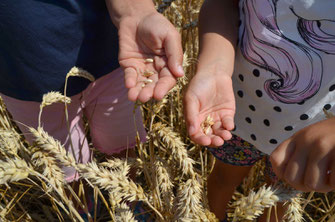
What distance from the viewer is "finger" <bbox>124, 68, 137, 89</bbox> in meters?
0.75

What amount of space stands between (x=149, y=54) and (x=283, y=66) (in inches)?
14.7

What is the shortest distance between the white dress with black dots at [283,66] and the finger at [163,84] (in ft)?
0.83

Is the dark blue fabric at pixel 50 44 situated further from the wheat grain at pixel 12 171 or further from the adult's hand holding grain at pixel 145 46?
the wheat grain at pixel 12 171

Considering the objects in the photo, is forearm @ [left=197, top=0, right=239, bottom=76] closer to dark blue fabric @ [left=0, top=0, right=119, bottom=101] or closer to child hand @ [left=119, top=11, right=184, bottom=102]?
child hand @ [left=119, top=11, right=184, bottom=102]

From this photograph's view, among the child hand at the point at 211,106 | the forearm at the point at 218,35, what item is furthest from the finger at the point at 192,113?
the forearm at the point at 218,35

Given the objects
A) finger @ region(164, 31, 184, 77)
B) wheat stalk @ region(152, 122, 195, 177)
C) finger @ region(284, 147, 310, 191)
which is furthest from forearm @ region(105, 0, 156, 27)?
finger @ region(284, 147, 310, 191)

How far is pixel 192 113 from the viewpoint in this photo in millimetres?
729

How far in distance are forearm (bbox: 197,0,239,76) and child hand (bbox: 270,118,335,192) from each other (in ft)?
1.09

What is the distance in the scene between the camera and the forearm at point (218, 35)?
84cm

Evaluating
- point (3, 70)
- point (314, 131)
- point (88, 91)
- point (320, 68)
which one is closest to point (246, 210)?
point (314, 131)


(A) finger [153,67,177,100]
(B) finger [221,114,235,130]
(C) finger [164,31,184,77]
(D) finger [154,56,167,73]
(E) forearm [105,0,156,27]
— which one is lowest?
(B) finger [221,114,235,130]

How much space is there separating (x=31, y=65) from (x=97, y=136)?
0.40m

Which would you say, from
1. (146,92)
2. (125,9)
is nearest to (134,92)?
(146,92)

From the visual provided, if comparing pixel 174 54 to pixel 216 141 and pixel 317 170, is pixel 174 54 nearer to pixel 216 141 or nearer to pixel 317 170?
pixel 216 141
